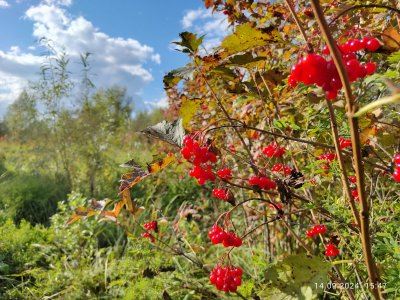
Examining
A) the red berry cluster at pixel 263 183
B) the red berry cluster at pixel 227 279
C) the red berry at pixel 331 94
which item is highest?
the red berry at pixel 331 94

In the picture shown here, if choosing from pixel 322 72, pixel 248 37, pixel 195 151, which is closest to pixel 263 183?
pixel 195 151

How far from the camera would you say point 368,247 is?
2.52ft

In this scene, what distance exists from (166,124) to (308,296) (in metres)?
0.61

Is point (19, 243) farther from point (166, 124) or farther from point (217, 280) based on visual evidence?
point (166, 124)

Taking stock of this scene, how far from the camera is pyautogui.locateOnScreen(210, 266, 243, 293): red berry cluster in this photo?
144 cm

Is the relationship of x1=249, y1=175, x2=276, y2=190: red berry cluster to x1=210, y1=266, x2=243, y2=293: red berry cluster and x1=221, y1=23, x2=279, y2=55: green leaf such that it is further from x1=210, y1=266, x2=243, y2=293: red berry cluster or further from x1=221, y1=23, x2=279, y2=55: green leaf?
x1=221, y1=23, x2=279, y2=55: green leaf

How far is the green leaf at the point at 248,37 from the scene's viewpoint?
3.57 ft

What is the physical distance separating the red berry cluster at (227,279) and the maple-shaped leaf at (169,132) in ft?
1.93

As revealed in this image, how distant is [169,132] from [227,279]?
63 cm

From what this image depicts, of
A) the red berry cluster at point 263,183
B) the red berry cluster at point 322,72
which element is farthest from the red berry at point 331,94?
the red berry cluster at point 263,183

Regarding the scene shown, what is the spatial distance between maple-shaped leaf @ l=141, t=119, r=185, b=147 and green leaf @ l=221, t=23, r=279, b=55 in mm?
276

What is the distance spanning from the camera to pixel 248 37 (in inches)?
43.4

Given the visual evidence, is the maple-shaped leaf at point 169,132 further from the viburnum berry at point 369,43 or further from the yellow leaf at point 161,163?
the viburnum berry at point 369,43

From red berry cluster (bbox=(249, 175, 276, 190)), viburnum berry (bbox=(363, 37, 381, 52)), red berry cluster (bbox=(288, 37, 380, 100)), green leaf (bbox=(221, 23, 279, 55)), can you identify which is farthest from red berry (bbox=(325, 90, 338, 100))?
red berry cluster (bbox=(249, 175, 276, 190))
